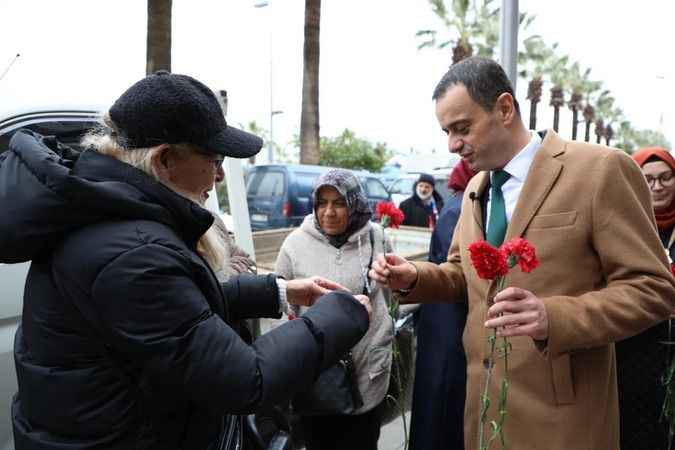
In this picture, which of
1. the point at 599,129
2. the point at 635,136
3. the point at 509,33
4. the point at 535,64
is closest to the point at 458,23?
the point at 535,64

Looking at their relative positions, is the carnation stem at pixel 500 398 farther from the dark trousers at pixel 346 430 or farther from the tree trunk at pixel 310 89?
the tree trunk at pixel 310 89

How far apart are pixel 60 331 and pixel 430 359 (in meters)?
1.85

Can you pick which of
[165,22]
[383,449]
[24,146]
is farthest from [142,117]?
[165,22]

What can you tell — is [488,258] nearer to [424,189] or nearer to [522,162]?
[522,162]

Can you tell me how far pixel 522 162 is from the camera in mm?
1835

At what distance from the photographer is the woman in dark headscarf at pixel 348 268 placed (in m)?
2.77

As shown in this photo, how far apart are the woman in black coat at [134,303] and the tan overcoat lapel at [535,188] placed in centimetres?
67

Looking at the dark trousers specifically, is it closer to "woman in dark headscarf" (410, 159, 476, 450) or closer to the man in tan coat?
"woman in dark headscarf" (410, 159, 476, 450)

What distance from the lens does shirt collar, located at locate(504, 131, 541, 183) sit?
1833mm

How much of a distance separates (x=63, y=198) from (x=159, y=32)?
8230mm

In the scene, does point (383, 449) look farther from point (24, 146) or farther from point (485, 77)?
point (24, 146)

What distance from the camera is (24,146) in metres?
1.27

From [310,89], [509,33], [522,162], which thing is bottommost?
[522,162]

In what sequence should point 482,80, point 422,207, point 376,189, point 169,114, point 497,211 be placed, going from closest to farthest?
1. point 169,114
2. point 482,80
3. point 497,211
4. point 422,207
5. point 376,189
